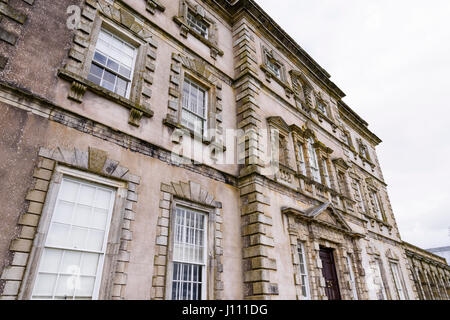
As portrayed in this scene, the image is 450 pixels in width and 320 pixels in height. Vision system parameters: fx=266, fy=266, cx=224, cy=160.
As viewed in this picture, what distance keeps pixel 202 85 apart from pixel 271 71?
428 centimetres

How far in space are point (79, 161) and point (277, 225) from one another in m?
5.88

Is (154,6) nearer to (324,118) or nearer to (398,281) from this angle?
(324,118)

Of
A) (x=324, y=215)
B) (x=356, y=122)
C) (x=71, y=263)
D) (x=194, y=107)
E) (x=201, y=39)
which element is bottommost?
(x=71, y=263)

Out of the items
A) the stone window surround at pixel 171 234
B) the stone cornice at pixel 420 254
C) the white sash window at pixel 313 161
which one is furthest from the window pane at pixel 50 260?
the stone cornice at pixel 420 254

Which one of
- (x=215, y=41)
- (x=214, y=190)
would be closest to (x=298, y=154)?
(x=214, y=190)

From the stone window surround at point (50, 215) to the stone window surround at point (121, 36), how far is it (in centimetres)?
138

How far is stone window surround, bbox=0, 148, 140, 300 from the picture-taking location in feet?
14.0

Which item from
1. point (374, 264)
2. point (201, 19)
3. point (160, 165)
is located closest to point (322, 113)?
point (374, 264)

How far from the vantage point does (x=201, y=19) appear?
10.5 m

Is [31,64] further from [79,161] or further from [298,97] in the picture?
[298,97]

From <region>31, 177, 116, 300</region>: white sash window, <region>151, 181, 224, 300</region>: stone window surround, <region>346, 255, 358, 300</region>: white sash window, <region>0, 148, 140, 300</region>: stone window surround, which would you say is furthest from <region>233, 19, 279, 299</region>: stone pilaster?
<region>346, 255, 358, 300</region>: white sash window

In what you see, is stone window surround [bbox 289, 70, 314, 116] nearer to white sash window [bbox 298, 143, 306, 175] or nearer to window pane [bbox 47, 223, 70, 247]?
white sash window [bbox 298, 143, 306, 175]

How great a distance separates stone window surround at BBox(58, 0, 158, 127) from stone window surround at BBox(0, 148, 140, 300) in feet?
4.54

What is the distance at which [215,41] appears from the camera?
10.7m
